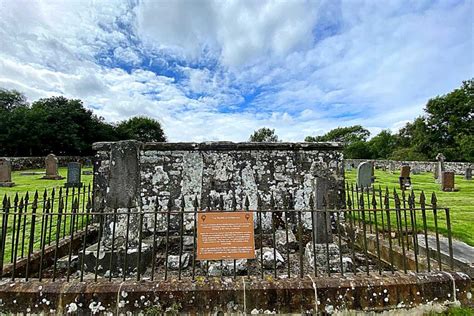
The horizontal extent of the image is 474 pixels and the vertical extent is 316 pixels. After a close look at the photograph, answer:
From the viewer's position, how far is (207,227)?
10.9 ft

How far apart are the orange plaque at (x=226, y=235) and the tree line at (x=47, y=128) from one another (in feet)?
126

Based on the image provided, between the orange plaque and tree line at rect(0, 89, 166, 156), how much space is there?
38524mm

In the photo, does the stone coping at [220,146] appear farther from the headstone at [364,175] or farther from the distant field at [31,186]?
the distant field at [31,186]

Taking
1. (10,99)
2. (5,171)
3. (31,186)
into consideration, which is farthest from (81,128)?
(31,186)

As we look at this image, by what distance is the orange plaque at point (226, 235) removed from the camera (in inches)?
130

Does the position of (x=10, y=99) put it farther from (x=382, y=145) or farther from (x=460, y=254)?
(x=382, y=145)

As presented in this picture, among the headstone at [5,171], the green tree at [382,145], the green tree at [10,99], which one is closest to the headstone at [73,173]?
the headstone at [5,171]

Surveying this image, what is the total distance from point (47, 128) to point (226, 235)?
39767 mm

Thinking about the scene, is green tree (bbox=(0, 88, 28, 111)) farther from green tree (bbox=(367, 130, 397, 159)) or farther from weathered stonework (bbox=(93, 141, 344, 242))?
green tree (bbox=(367, 130, 397, 159))

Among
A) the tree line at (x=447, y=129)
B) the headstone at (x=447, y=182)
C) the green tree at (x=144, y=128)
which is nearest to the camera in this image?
the headstone at (x=447, y=182)

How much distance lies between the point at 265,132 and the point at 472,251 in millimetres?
49295

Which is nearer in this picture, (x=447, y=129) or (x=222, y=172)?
(x=222, y=172)

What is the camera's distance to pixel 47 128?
34.2 m

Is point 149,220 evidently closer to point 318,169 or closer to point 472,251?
point 318,169
